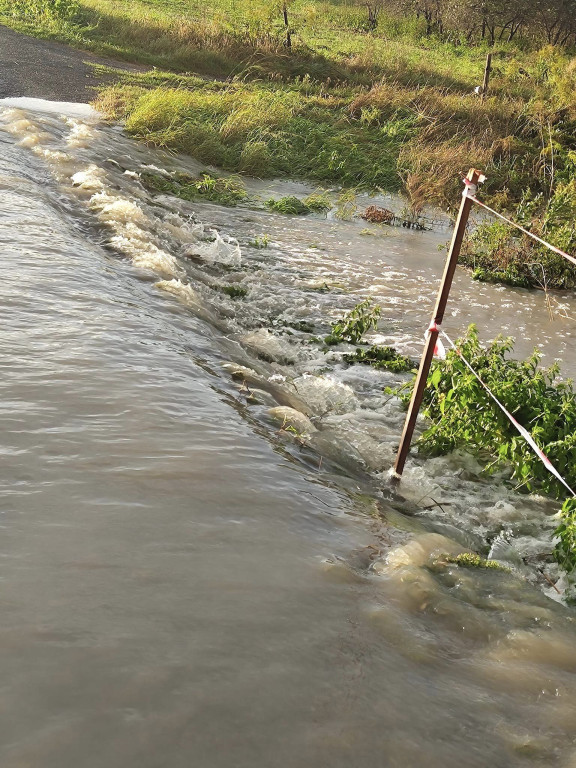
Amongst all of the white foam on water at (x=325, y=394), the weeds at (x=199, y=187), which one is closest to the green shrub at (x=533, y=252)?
the weeds at (x=199, y=187)

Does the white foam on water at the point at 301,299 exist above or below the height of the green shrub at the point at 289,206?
below

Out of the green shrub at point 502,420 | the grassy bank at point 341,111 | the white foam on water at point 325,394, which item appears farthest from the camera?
the grassy bank at point 341,111

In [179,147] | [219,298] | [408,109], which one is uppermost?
[408,109]

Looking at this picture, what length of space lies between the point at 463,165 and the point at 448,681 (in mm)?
10507

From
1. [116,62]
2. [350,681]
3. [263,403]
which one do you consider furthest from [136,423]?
[116,62]

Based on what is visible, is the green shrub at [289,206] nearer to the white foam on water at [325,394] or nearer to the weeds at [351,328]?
the weeds at [351,328]

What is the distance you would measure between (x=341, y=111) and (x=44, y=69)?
6001 mm

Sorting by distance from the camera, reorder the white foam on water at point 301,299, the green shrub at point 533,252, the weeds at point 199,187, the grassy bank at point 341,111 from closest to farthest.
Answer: the white foam on water at point 301,299 < the green shrub at point 533,252 < the weeds at point 199,187 < the grassy bank at point 341,111

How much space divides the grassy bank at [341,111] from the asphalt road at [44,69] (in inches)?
26.1

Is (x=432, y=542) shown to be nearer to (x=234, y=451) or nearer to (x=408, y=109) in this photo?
(x=234, y=451)

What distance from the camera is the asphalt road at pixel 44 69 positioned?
13922mm

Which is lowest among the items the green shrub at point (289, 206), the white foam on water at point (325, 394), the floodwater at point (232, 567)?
the white foam on water at point (325, 394)

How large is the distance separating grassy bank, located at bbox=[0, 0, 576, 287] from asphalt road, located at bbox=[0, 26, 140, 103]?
662 mm

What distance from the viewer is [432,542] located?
3.51 meters
